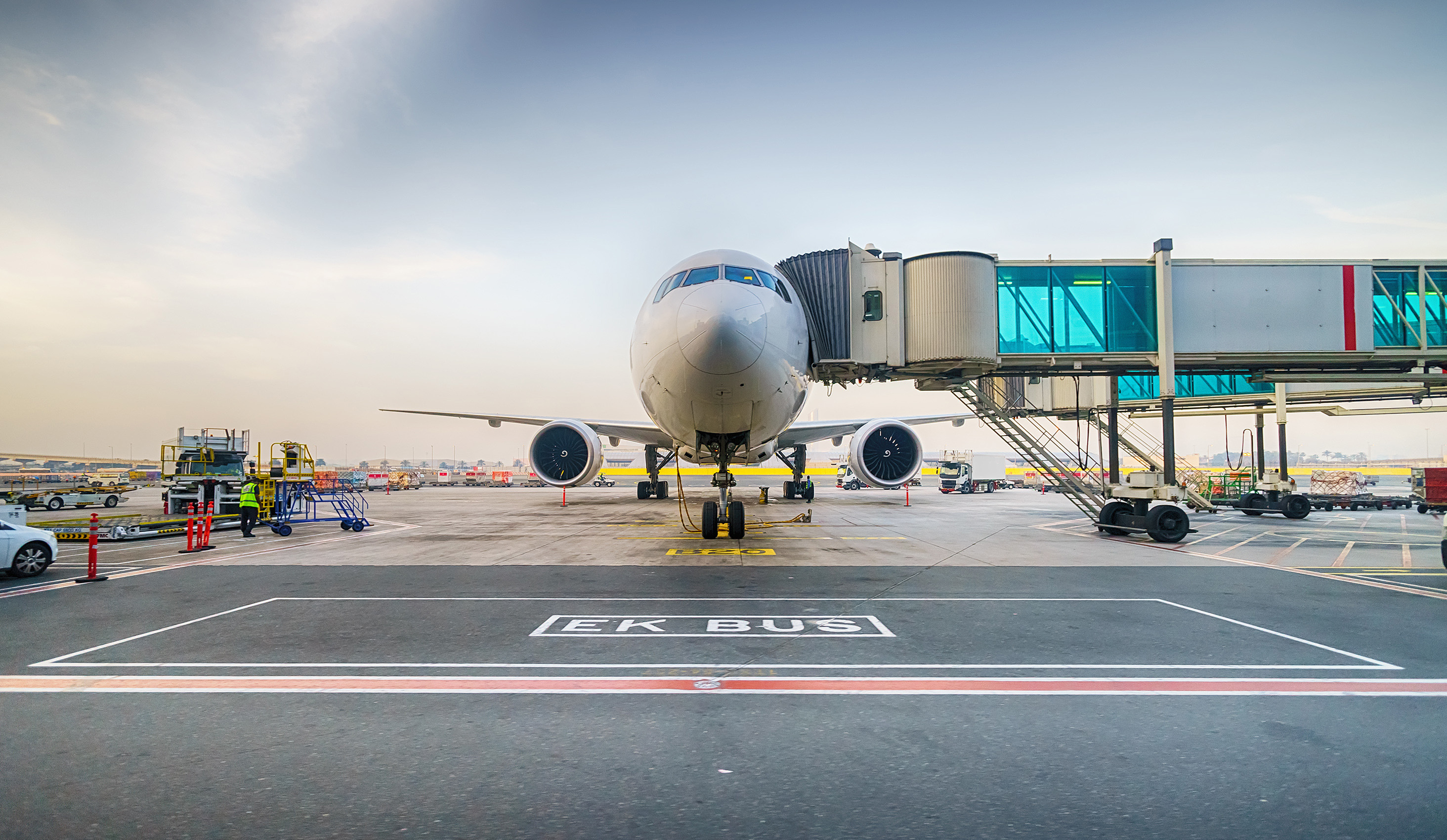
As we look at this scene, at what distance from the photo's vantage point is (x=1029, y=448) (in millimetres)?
16234

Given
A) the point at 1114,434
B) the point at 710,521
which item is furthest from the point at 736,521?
the point at 1114,434

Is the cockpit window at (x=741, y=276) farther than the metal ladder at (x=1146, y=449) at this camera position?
No

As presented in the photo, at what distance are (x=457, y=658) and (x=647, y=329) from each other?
656cm

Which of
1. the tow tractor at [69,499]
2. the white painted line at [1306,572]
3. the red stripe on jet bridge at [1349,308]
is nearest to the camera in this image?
the white painted line at [1306,572]

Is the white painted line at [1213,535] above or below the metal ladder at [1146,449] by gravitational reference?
below

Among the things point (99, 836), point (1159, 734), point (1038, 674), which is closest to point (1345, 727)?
point (1159, 734)

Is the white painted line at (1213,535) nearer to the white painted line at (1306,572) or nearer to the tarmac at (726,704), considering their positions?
the white painted line at (1306,572)

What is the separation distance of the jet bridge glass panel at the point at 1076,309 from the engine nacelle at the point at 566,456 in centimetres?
1120

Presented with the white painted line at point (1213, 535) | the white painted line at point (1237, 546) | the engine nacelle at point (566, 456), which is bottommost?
the white painted line at point (1213, 535)

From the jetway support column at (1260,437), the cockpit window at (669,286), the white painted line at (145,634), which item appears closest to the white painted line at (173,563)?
the white painted line at (145,634)

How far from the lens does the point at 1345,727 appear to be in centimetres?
398

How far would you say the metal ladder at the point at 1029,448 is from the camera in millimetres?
16031

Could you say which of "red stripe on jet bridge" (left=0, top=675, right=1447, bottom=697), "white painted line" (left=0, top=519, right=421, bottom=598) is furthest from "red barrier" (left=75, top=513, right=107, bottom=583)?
"red stripe on jet bridge" (left=0, top=675, right=1447, bottom=697)

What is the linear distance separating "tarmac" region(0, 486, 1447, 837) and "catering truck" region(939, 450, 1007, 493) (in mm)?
33745
